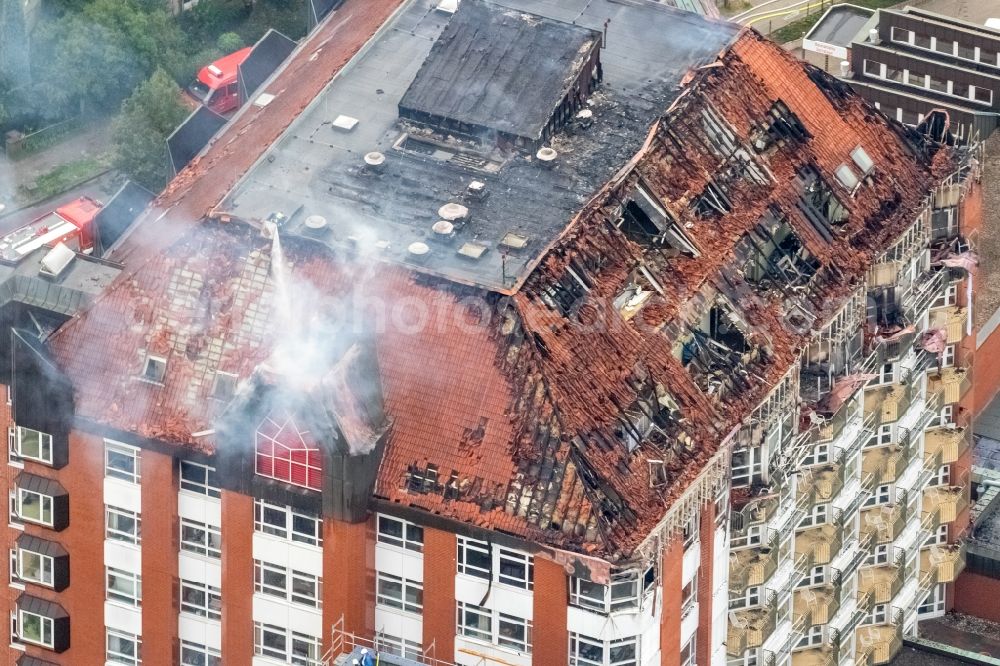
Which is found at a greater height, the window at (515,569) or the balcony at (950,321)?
the balcony at (950,321)

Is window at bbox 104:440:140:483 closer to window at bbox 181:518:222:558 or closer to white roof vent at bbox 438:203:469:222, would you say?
window at bbox 181:518:222:558

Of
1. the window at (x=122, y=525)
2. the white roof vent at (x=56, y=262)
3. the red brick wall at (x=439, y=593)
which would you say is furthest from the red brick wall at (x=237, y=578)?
the white roof vent at (x=56, y=262)

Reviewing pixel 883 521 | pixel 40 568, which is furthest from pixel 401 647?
pixel 883 521

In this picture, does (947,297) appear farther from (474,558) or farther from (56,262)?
(56,262)

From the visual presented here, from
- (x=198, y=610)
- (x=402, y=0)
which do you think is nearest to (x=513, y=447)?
(x=198, y=610)

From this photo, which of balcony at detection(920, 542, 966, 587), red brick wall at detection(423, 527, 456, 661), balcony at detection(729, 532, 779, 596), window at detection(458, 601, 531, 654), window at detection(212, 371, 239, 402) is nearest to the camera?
red brick wall at detection(423, 527, 456, 661)

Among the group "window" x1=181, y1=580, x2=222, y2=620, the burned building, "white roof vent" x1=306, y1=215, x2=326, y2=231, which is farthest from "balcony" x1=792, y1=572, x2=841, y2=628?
"white roof vent" x1=306, y1=215, x2=326, y2=231

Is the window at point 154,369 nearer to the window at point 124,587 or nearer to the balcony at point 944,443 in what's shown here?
the window at point 124,587
